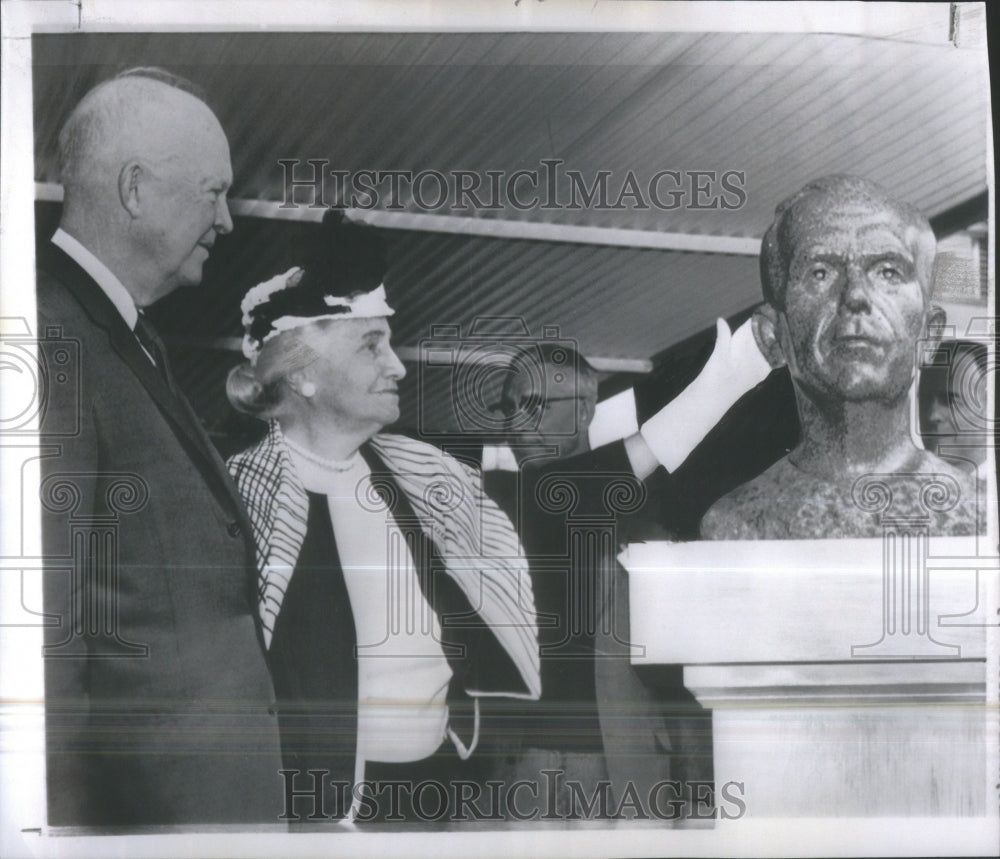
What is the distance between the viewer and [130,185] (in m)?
2.65

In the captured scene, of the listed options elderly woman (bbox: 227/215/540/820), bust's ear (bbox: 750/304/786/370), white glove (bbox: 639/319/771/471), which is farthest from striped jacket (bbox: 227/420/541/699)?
bust's ear (bbox: 750/304/786/370)

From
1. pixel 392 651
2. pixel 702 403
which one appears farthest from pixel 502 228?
pixel 392 651

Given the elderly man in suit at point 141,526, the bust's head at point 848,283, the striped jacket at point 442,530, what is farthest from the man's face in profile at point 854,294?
the elderly man in suit at point 141,526

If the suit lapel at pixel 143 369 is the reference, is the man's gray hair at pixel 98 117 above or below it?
above

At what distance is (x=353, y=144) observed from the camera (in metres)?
2.63

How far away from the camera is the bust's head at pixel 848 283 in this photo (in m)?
2.64

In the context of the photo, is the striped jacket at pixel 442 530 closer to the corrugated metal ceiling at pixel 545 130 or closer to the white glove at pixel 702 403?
the corrugated metal ceiling at pixel 545 130

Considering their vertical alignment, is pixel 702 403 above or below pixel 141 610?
above

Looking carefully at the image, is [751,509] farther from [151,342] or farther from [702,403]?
[151,342]

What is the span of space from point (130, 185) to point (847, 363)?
77.0 inches

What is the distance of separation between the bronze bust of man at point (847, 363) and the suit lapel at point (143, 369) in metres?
1.29

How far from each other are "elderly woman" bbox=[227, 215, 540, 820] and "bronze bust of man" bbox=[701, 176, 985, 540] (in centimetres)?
64

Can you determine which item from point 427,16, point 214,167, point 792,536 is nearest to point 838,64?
point 427,16

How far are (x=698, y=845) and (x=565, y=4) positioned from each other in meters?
2.26
